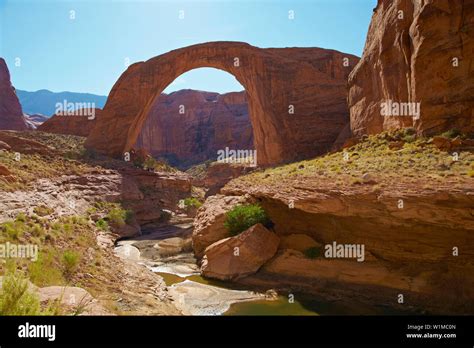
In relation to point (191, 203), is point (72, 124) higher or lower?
higher

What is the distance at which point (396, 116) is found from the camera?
54.3 feet

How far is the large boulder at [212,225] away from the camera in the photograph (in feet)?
50.2

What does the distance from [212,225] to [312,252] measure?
16.8 ft

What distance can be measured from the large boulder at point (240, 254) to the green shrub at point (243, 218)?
1.93 feet

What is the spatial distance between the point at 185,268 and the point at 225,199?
441cm

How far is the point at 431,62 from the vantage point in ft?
44.4

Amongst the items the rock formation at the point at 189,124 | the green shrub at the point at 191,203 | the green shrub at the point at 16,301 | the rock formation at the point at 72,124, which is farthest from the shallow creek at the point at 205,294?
the rock formation at the point at 189,124

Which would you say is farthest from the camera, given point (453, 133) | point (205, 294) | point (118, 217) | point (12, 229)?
point (118, 217)

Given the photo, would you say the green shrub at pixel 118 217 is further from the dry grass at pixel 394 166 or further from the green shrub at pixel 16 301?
the green shrub at pixel 16 301

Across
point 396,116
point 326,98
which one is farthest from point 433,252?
point 326,98

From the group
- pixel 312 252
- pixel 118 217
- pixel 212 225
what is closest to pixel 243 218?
pixel 212 225

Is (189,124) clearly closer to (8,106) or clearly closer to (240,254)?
(8,106)

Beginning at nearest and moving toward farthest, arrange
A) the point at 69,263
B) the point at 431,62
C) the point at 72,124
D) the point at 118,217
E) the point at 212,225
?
the point at 69,263 → the point at 431,62 → the point at 212,225 → the point at 118,217 → the point at 72,124
